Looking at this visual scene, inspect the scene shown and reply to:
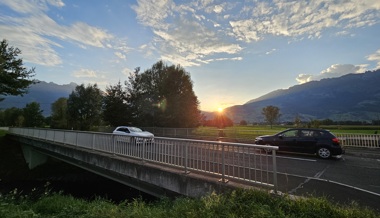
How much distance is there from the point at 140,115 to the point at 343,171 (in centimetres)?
3252

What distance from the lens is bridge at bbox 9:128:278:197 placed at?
5625mm

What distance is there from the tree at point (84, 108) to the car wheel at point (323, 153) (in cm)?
4344

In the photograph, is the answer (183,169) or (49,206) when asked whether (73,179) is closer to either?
(49,206)

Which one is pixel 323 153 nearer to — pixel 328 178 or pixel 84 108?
pixel 328 178

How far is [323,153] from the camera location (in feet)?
38.6

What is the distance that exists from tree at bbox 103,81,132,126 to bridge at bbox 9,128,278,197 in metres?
25.6

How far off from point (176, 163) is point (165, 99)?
101 feet

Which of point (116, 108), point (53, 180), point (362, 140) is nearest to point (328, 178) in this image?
point (362, 140)

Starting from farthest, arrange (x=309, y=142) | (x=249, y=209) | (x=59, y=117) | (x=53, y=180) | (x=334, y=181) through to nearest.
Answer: (x=59, y=117) < (x=53, y=180) < (x=309, y=142) < (x=334, y=181) < (x=249, y=209)

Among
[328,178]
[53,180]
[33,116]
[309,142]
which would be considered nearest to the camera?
[328,178]

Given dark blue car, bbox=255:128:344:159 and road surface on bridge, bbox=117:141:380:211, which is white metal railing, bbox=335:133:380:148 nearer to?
dark blue car, bbox=255:128:344:159

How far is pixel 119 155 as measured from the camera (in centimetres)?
955

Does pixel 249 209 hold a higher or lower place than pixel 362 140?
lower

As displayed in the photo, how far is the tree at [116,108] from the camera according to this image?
124ft
